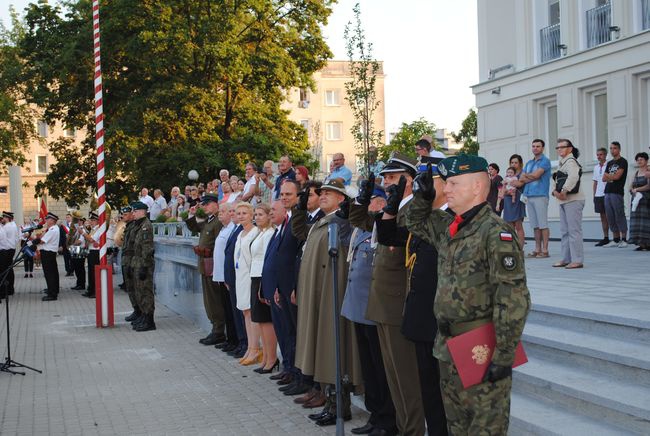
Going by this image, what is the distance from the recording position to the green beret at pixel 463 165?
4.40 metres

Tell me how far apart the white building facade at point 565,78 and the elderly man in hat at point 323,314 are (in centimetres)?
1154

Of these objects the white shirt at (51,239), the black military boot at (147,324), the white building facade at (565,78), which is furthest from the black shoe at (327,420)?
the white shirt at (51,239)

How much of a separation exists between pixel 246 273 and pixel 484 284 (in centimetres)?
617

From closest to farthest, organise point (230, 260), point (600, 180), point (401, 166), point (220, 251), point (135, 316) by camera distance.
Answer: point (401, 166), point (230, 260), point (220, 251), point (600, 180), point (135, 316)

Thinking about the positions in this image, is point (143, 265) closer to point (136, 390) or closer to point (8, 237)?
point (136, 390)

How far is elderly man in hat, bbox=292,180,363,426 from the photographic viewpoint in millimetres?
7145

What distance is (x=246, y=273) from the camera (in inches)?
396

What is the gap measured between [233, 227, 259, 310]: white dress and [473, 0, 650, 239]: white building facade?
10085 mm

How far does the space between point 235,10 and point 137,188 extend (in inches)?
350

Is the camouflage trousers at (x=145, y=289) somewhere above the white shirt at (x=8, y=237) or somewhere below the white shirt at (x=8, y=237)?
below

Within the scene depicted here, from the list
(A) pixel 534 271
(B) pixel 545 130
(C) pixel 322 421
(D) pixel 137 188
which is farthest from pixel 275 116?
(C) pixel 322 421

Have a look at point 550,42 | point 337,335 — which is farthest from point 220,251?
point 550,42

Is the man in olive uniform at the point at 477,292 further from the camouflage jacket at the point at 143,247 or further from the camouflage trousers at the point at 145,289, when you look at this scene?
the camouflage trousers at the point at 145,289

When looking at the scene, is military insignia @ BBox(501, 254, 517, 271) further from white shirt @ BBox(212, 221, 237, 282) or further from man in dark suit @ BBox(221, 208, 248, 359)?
white shirt @ BBox(212, 221, 237, 282)
